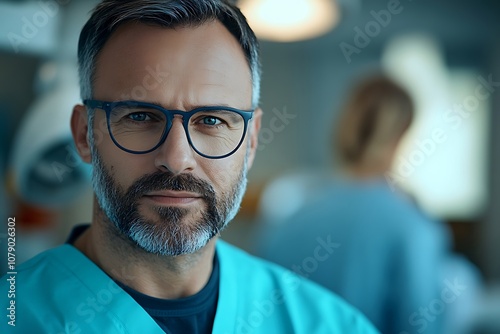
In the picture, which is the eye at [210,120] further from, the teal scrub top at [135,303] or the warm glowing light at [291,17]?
the warm glowing light at [291,17]

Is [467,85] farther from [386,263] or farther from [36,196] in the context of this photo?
[36,196]

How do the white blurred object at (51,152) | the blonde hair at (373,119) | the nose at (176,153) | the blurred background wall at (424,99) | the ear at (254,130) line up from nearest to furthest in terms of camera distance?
the nose at (176,153), the ear at (254,130), the white blurred object at (51,152), the blonde hair at (373,119), the blurred background wall at (424,99)

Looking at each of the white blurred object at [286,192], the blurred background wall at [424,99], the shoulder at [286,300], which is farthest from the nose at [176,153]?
the blurred background wall at [424,99]

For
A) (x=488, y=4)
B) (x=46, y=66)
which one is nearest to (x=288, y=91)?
(x=488, y=4)

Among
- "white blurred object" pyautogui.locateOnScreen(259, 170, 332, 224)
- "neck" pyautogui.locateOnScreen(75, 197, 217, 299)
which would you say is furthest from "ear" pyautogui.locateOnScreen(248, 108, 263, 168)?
"white blurred object" pyautogui.locateOnScreen(259, 170, 332, 224)

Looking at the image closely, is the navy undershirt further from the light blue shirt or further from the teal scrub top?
the light blue shirt

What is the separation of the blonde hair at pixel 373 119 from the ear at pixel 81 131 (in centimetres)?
75

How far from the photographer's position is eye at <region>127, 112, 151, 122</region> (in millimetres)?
615

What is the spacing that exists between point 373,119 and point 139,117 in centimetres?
79

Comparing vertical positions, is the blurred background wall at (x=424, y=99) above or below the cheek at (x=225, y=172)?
below

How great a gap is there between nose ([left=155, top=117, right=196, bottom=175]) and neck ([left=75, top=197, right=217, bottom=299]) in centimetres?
12

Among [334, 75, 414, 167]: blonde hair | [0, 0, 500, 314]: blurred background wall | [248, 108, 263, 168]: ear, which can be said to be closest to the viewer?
[248, 108, 263, 168]: ear

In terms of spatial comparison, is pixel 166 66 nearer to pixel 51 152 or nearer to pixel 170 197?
pixel 170 197

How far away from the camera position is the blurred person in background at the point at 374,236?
3.88ft
